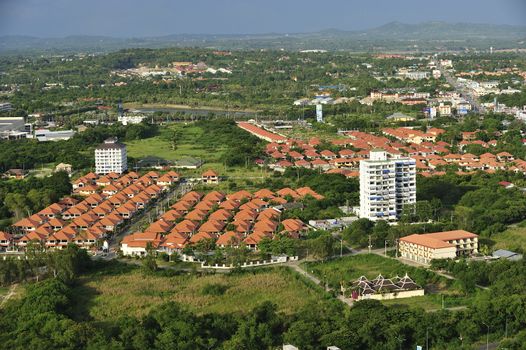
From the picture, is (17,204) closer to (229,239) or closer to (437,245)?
(229,239)

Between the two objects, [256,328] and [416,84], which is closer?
[256,328]

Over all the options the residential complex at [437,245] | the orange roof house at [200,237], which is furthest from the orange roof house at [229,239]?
the residential complex at [437,245]

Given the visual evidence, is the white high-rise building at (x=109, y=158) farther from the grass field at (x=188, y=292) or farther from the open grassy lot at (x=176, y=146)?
the grass field at (x=188, y=292)

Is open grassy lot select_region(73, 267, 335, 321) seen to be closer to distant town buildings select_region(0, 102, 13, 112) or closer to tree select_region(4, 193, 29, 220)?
tree select_region(4, 193, 29, 220)

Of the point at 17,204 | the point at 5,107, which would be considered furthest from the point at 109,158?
the point at 5,107

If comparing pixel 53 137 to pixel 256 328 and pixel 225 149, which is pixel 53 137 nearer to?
pixel 225 149

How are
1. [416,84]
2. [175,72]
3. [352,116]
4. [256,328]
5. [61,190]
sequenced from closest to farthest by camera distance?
[256,328] → [61,190] → [352,116] → [416,84] → [175,72]

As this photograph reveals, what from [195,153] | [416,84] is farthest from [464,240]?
[416,84]

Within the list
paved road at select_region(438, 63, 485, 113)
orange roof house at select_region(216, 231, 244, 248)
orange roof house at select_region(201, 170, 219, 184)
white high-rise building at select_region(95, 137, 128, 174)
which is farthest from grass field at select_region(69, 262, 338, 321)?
paved road at select_region(438, 63, 485, 113)
